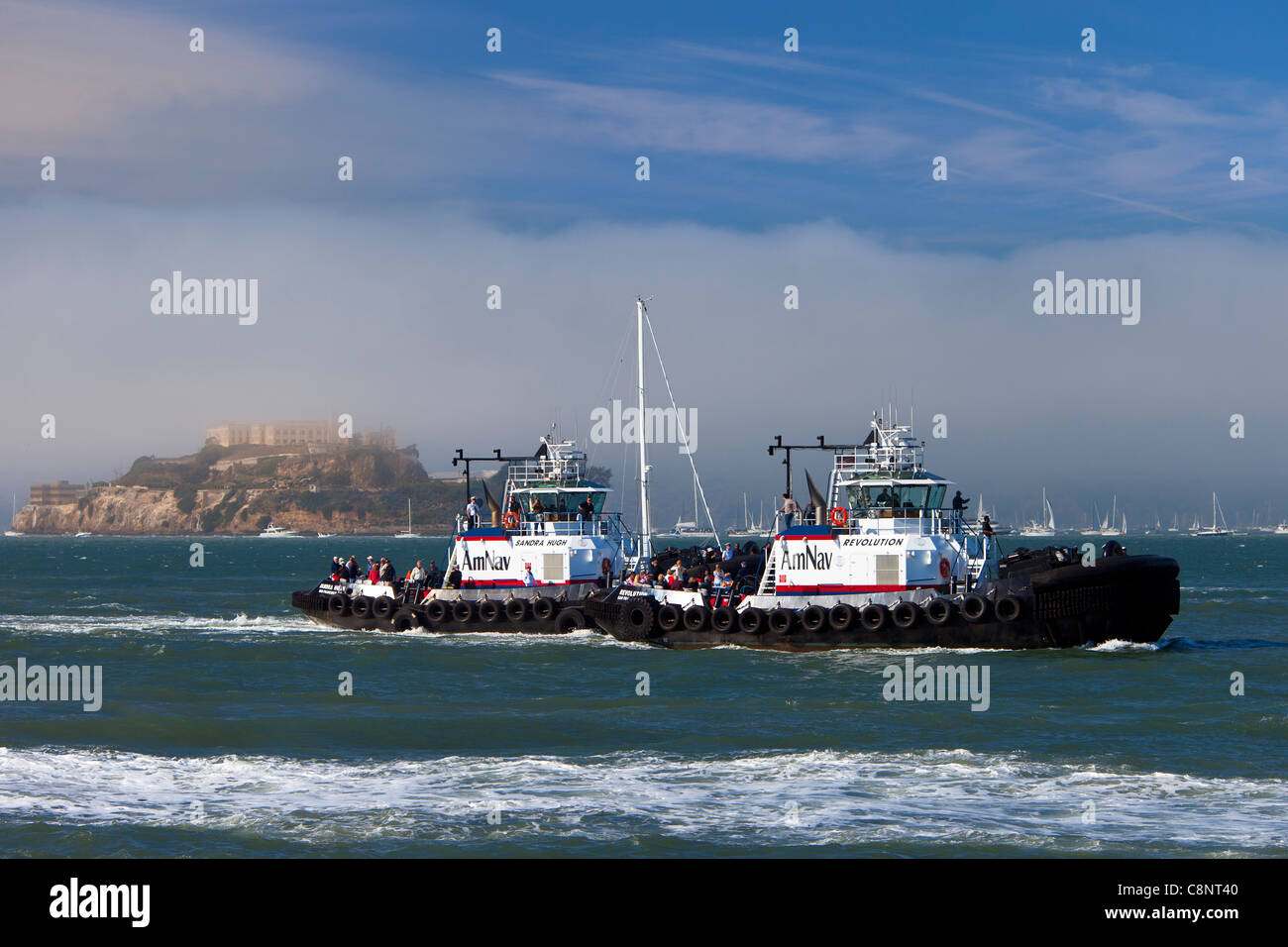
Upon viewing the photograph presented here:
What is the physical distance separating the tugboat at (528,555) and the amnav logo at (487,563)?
0.10 ft

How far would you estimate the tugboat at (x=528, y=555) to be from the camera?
42250mm

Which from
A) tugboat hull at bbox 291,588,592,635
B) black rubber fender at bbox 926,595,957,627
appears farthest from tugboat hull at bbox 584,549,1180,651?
tugboat hull at bbox 291,588,592,635

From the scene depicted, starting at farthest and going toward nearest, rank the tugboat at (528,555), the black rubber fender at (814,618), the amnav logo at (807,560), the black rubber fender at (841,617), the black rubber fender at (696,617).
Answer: the tugboat at (528,555), the black rubber fender at (696,617), the amnav logo at (807,560), the black rubber fender at (814,618), the black rubber fender at (841,617)

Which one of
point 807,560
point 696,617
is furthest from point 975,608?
point 696,617

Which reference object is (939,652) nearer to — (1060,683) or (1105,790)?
(1060,683)

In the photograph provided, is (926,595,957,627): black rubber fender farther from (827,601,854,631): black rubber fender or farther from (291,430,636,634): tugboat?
(291,430,636,634): tugboat

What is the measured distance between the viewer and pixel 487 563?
43.0 meters

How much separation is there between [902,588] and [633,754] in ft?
50.7

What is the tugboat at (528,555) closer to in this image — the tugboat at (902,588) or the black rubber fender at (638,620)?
the black rubber fender at (638,620)

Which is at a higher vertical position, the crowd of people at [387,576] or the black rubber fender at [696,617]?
the crowd of people at [387,576]

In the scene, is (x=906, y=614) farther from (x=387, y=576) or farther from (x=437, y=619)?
(x=387, y=576)

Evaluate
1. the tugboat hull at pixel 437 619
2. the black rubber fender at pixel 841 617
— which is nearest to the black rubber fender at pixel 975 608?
the black rubber fender at pixel 841 617

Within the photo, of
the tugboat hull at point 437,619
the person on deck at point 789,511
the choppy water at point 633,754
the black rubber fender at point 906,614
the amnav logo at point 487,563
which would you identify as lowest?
the choppy water at point 633,754
